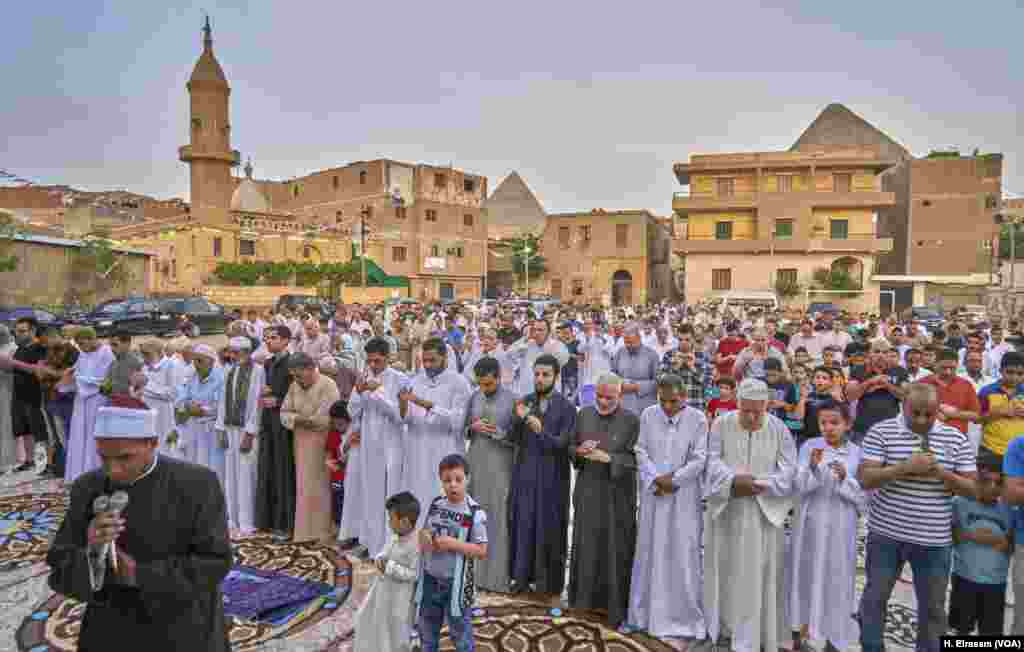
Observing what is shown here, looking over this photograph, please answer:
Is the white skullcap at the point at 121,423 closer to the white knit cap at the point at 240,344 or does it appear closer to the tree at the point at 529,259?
the white knit cap at the point at 240,344

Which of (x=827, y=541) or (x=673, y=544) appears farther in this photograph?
(x=673, y=544)

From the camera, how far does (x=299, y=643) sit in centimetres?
368

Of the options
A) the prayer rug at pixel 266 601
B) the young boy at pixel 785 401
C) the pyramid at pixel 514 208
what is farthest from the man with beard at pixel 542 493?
the pyramid at pixel 514 208

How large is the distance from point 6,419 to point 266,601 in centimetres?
545

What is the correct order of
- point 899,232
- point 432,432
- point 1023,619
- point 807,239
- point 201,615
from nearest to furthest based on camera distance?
point 201,615 < point 1023,619 < point 432,432 < point 807,239 < point 899,232

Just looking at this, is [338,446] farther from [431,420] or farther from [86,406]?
[86,406]

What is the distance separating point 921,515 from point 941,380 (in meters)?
2.91

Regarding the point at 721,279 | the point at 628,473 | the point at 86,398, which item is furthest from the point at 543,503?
the point at 721,279

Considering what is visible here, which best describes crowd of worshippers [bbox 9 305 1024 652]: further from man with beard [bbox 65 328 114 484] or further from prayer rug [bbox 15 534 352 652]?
prayer rug [bbox 15 534 352 652]

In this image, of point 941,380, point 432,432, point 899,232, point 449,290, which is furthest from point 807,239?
point 432,432

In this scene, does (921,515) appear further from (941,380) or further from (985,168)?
(985,168)

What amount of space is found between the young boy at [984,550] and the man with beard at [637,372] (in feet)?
13.6

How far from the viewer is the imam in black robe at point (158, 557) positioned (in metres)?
2.12

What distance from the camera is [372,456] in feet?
16.8
